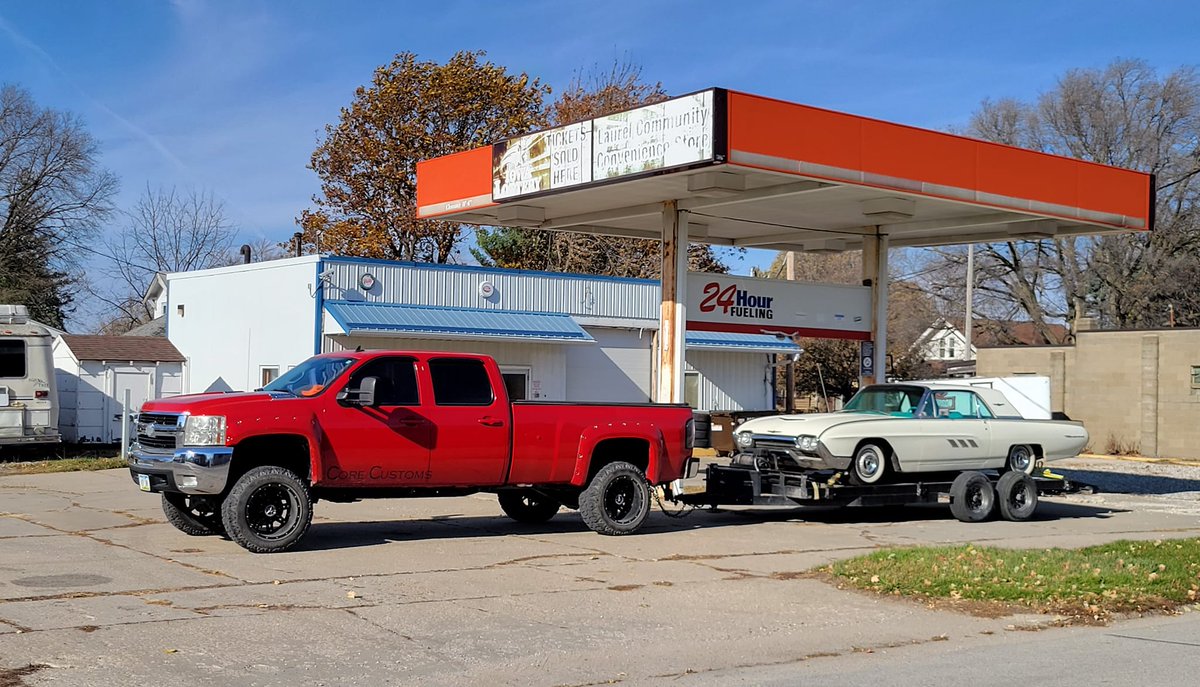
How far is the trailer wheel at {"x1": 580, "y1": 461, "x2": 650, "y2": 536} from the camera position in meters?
14.5

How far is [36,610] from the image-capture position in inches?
360

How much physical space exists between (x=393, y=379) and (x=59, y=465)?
1329cm

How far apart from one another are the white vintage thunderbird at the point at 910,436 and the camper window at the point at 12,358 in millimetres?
15654

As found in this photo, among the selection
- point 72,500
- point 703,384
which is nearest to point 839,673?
point 72,500

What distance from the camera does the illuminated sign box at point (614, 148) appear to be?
15.5 m

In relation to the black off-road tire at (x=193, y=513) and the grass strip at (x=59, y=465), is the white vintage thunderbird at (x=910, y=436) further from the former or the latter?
the grass strip at (x=59, y=465)

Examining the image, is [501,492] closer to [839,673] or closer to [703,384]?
[839,673]

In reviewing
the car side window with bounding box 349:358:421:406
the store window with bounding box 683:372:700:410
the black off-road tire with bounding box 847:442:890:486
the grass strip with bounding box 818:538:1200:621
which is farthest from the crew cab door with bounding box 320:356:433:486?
the store window with bounding box 683:372:700:410

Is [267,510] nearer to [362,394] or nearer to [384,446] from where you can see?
[384,446]

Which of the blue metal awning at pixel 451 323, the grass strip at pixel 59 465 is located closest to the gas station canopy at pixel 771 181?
the blue metal awning at pixel 451 323

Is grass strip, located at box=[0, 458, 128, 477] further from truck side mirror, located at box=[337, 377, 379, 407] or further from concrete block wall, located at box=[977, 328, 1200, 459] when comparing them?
concrete block wall, located at box=[977, 328, 1200, 459]

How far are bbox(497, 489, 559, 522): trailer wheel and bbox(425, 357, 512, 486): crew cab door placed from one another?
2.02m

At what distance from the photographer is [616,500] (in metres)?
14.8

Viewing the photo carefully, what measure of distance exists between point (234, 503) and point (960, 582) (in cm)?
688
